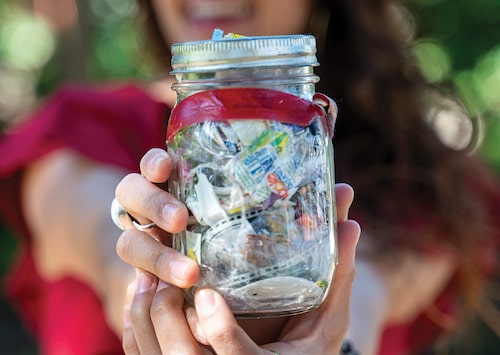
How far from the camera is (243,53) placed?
0.65 meters

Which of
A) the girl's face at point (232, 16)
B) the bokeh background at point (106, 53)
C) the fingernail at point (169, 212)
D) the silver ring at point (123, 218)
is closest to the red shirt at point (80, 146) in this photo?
the girl's face at point (232, 16)

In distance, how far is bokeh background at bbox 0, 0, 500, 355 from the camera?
2.84 metres

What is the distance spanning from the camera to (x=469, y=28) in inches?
120

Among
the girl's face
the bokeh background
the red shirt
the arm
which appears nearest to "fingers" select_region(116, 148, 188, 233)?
the arm

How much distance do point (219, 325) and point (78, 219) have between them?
83cm

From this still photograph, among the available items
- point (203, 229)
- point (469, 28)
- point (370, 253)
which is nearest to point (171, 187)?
point (203, 229)

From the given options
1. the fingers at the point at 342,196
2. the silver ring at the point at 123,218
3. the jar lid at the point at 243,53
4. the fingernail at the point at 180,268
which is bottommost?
the fingernail at the point at 180,268

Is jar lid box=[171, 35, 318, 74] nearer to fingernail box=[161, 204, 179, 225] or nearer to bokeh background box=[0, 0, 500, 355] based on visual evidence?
fingernail box=[161, 204, 179, 225]

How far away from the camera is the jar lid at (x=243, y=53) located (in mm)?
645

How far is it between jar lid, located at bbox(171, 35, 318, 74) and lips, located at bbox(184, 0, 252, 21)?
0.92 meters

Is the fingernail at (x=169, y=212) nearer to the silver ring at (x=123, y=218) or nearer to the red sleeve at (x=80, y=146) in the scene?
the silver ring at (x=123, y=218)

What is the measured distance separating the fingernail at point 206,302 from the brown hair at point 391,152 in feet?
3.01

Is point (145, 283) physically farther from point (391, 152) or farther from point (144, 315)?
point (391, 152)

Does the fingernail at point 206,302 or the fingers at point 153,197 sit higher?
the fingers at point 153,197
